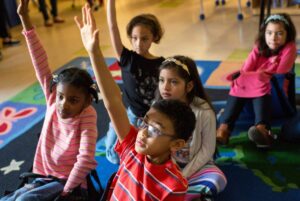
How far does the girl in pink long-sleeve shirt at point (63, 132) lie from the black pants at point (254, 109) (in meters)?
0.89

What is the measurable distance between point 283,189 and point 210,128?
412 mm

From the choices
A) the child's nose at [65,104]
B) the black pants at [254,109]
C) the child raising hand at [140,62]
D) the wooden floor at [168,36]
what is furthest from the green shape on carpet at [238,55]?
the child's nose at [65,104]

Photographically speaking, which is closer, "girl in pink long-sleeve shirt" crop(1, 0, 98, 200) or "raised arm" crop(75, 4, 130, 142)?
"raised arm" crop(75, 4, 130, 142)

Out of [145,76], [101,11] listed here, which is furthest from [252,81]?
[101,11]

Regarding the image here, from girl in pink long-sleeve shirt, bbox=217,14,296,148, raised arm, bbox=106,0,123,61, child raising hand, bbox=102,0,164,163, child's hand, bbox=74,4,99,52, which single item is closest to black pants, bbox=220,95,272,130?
girl in pink long-sleeve shirt, bbox=217,14,296,148

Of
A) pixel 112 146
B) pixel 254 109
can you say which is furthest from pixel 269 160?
pixel 112 146

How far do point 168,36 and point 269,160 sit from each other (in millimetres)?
2351

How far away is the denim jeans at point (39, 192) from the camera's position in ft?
4.92

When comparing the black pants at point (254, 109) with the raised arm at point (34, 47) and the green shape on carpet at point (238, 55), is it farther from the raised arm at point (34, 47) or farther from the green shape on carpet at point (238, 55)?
the green shape on carpet at point (238, 55)

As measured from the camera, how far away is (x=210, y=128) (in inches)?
67.9

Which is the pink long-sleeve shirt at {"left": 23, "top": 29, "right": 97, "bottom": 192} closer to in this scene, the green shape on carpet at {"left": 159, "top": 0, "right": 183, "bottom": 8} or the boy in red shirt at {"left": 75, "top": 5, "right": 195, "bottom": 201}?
the boy in red shirt at {"left": 75, "top": 5, "right": 195, "bottom": 201}

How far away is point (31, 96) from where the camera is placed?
2.97 metres

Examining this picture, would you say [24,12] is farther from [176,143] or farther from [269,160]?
[269,160]

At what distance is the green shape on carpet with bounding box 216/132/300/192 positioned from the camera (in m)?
1.84
